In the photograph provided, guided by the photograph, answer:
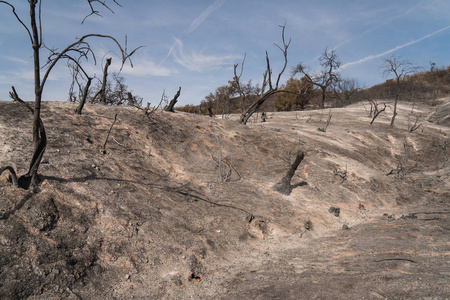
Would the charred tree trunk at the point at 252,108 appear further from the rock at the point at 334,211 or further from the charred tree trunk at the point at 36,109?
the charred tree trunk at the point at 36,109

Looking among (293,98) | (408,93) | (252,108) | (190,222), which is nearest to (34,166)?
(190,222)

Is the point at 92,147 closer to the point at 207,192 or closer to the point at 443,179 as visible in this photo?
the point at 207,192

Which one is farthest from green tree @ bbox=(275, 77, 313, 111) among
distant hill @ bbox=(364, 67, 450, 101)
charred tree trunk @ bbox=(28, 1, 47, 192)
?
charred tree trunk @ bbox=(28, 1, 47, 192)

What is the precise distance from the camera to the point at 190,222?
541 cm

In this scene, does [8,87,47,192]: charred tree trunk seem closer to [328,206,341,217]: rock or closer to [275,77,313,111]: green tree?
[328,206,341,217]: rock

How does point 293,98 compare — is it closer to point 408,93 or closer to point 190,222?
point 408,93

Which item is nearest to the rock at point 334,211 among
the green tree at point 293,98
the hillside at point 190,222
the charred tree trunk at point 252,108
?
the hillside at point 190,222

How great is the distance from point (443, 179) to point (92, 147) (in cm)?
1249

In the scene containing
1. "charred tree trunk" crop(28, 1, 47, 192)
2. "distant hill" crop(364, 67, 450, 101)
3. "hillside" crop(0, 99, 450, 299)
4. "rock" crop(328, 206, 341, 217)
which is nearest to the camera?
"hillside" crop(0, 99, 450, 299)

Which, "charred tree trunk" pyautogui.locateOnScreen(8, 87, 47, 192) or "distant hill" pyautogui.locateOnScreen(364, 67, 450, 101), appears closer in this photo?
"charred tree trunk" pyautogui.locateOnScreen(8, 87, 47, 192)

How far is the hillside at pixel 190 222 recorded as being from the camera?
3514 mm

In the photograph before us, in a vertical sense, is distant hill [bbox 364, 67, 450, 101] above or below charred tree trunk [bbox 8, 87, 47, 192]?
above

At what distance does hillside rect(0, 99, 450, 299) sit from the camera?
3.51 metres

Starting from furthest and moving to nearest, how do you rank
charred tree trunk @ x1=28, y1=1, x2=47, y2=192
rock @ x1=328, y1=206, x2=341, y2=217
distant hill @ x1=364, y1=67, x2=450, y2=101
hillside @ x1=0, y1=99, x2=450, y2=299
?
distant hill @ x1=364, y1=67, x2=450, y2=101 < rock @ x1=328, y1=206, x2=341, y2=217 < charred tree trunk @ x1=28, y1=1, x2=47, y2=192 < hillside @ x1=0, y1=99, x2=450, y2=299
